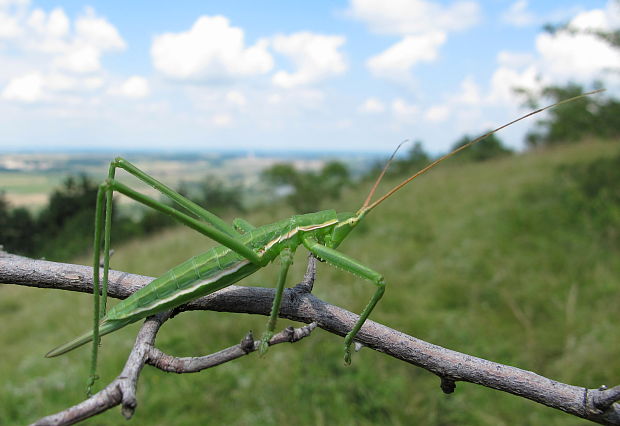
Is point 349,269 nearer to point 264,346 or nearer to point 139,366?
point 264,346

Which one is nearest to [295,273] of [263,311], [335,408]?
[335,408]

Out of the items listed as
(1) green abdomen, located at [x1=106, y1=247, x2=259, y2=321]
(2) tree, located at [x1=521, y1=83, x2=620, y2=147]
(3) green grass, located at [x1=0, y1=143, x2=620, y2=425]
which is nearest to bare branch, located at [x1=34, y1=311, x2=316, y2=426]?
(1) green abdomen, located at [x1=106, y1=247, x2=259, y2=321]

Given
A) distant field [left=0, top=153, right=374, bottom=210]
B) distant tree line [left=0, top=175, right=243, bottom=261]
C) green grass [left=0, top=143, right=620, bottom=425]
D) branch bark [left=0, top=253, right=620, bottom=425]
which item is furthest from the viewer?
distant tree line [left=0, top=175, right=243, bottom=261]

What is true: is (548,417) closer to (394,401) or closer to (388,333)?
(394,401)

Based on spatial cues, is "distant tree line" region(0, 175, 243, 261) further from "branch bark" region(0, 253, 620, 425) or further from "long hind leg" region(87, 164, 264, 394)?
"branch bark" region(0, 253, 620, 425)

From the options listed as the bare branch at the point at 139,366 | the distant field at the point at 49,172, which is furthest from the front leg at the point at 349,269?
the distant field at the point at 49,172

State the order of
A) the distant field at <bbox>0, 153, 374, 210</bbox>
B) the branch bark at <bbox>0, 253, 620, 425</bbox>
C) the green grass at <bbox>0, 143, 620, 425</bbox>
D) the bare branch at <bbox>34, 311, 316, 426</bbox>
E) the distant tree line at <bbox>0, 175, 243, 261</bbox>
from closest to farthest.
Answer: the bare branch at <bbox>34, 311, 316, 426</bbox>, the branch bark at <bbox>0, 253, 620, 425</bbox>, the distant field at <bbox>0, 153, 374, 210</bbox>, the green grass at <bbox>0, 143, 620, 425</bbox>, the distant tree line at <bbox>0, 175, 243, 261</bbox>
